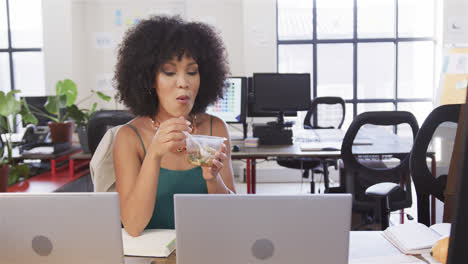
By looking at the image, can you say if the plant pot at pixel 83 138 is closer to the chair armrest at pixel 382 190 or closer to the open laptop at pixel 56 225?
the chair armrest at pixel 382 190

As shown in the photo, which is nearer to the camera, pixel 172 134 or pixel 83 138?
pixel 172 134

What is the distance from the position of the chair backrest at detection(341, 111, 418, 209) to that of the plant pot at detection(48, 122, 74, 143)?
2.42 m

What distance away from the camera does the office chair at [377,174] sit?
2.35 meters

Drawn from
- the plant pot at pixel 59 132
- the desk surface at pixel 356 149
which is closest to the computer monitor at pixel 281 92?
the desk surface at pixel 356 149

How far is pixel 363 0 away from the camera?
6.11 m

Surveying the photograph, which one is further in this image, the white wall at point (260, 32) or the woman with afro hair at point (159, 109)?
the white wall at point (260, 32)

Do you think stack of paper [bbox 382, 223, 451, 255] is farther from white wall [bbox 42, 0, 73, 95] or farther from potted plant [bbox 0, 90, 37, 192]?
white wall [bbox 42, 0, 73, 95]

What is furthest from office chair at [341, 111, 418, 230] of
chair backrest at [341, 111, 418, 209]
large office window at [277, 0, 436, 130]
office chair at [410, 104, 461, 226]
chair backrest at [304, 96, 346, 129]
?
large office window at [277, 0, 436, 130]

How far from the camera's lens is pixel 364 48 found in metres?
6.17

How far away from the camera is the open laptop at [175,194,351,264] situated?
80cm

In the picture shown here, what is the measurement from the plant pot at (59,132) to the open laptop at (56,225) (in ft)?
9.71

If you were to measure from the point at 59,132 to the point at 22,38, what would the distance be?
377 centimetres

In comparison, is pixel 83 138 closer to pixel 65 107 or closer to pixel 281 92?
pixel 65 107

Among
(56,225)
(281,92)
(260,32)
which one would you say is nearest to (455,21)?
(260,32)
